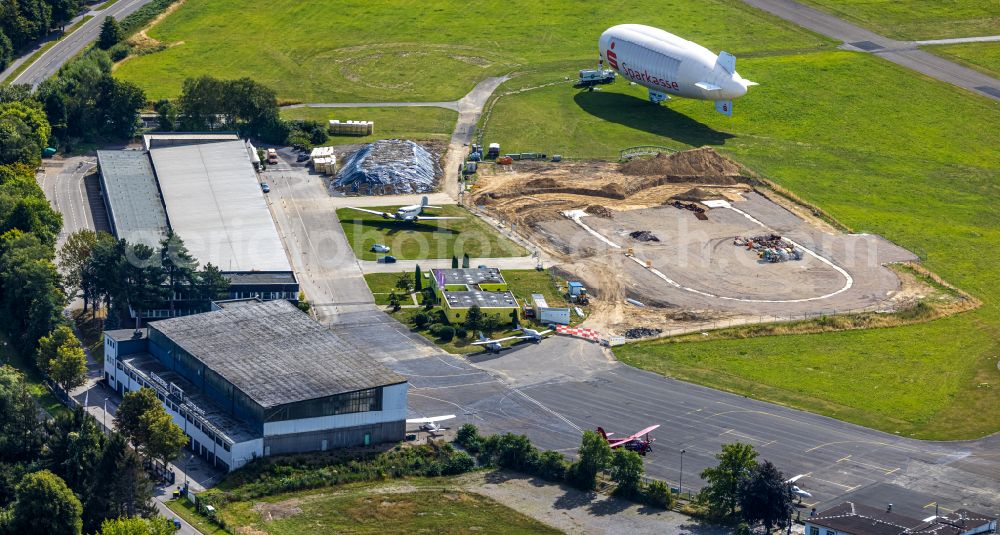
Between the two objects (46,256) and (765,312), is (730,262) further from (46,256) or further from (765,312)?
(46,256)

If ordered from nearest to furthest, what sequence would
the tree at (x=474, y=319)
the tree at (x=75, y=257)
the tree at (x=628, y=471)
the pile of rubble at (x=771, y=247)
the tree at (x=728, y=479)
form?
the tree at (x=728, y=479) < the tree at (x=628, y=471) < the tree at (x=75, y=257) < the tree at (x=474, y=319) < the pile of rubble at (x=771, y=247)

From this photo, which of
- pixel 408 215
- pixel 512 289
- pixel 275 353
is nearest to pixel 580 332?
pixel 512 289

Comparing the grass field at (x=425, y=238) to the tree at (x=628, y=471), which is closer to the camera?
the tree at (x=628, y=471)

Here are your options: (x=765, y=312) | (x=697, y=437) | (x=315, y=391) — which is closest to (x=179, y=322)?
(x=315, y=391)

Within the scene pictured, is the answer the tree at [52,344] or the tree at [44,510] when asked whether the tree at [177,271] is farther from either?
the tree at [44,510]

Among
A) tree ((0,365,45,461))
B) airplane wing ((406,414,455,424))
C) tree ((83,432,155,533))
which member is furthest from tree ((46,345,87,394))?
airplane wing ((406,414,455,424))

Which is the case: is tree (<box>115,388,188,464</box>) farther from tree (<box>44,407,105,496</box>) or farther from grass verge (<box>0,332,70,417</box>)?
grass verge (<box>0,332,70,417</box>)

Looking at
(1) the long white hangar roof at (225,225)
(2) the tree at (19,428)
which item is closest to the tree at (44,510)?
(2) the tree at (19,428)
